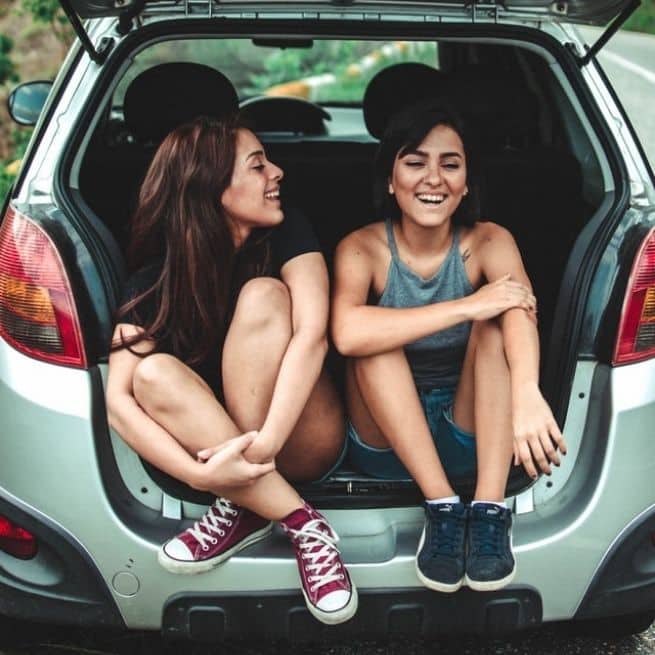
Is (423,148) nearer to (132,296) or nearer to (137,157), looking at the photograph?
(132,296)

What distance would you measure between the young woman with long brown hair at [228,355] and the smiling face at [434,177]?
0.90 feet

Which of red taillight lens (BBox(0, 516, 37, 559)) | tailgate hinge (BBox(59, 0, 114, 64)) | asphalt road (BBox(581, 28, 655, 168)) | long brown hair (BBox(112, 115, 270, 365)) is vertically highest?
asphalt road (BBox(581, 28, 655, 168))

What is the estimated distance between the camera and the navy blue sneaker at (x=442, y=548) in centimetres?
218

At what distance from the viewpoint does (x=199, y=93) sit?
9.85ft

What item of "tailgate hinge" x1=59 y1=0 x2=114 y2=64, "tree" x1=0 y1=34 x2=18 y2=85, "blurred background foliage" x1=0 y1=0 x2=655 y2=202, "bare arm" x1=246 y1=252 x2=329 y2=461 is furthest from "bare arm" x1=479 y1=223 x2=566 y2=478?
"blurred background foliage" x1=0 y1=0 x2=655 y2=202

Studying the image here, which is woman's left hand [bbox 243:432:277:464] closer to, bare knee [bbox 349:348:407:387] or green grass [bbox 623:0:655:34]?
bare knee [bbox 349:348:407:387]

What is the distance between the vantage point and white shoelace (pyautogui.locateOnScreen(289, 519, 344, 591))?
84.7 inches

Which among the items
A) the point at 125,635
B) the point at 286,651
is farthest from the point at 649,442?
the point at 125,635

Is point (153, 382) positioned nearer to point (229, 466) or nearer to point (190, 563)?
point (229, 466)

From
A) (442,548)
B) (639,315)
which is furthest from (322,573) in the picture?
(639,315)

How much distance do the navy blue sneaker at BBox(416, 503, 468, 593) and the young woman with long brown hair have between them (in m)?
0.17

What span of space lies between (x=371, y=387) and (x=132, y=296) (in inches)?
23.4

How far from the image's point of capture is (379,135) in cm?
343

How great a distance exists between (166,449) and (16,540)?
15.7 inches
